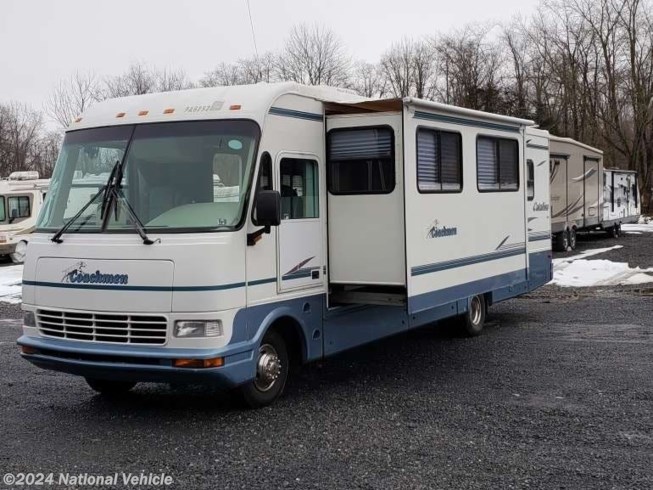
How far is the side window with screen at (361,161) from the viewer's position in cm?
710

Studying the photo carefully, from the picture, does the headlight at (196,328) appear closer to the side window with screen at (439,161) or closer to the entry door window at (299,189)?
the entry door window at (299,189)

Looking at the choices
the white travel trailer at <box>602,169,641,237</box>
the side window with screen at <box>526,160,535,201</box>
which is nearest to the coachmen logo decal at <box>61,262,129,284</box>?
the side window with screen at <box>526,160,535,201</box>

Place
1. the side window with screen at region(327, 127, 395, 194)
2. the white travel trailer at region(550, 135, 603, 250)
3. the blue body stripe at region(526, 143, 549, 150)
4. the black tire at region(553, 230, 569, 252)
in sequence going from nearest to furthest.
A: the side window with screen at region(327, 127, 395, 194) < the blue body stripe at region(526, 143, 549, 150) < the white travel trailer at region(550, 135, 603, 250) < the black tire at region(553, 230, 569, 252)

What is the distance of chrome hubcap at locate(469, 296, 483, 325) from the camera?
9750 millimetres

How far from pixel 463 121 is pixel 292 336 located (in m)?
3.11

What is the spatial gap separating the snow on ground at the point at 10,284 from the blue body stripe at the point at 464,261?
30.3ft

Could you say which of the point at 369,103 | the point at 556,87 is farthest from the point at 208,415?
the point at 556,87

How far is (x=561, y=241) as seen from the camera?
21.8 meters

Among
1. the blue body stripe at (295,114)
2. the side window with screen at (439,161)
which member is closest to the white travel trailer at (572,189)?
the side window with screen at (439,161)

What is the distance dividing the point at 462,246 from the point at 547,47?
38.8 meters

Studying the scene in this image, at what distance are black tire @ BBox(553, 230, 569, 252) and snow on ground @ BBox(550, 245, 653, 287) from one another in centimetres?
354

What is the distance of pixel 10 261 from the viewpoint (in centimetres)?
2344

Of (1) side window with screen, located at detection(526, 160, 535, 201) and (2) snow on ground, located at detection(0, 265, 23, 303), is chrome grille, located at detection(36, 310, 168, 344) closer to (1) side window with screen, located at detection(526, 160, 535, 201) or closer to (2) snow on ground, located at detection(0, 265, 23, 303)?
(1) side window with screen, located at detection(526, 160, 535, 201)

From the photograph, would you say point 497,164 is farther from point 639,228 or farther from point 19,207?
point 639,228
